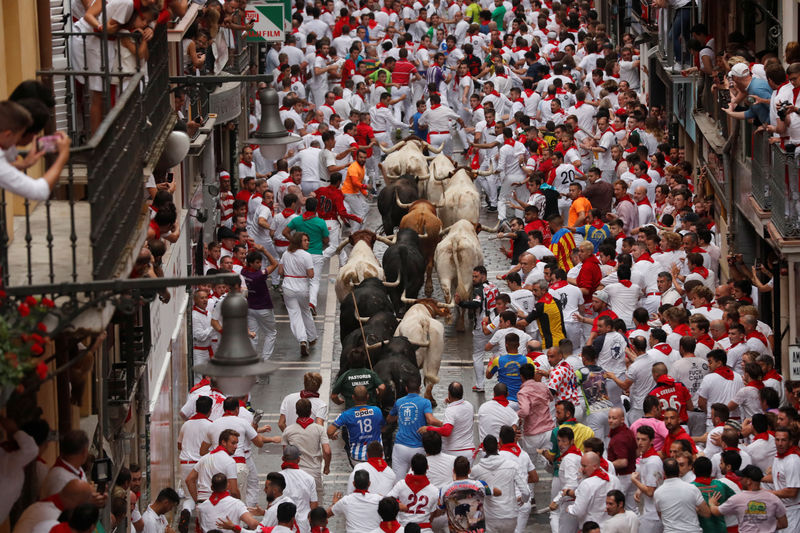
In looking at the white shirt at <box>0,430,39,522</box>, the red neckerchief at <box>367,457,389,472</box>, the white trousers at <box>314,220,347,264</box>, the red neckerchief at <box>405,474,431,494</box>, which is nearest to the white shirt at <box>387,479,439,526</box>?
the red neckerchief at <box>405,474,431,494</box>

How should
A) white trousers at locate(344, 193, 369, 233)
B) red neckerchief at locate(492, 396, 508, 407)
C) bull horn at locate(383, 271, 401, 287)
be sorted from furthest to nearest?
1. white trousers at locate(344, 193, 369, 233)
2. bull horn at locate(383, 271, 401, 287)
3. red neckerchief at locate(492, 396, 508, 407)

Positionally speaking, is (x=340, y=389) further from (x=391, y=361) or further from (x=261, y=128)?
(x=261, y=128)

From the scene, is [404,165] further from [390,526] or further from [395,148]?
[390,526]

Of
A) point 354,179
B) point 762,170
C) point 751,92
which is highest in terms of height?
point 751,92

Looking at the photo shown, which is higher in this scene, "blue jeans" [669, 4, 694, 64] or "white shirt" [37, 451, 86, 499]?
"blue jeans" [669, 4, 694, 64]

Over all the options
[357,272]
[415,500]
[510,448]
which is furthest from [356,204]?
[415,500]

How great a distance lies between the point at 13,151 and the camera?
9.48 metres

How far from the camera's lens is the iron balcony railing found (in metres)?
10.2

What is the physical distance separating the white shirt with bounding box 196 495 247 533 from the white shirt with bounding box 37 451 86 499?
3973 millimetres

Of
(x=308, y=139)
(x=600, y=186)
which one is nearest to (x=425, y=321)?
(x=600, y=186)

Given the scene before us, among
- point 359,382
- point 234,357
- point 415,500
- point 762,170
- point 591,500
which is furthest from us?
point 762,170

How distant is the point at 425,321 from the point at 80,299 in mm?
10521

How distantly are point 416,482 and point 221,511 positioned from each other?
1860 millimetres

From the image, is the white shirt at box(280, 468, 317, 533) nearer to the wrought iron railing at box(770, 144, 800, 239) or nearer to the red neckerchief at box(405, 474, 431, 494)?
the red neckerchief at box(405, 474, 431, 494)
